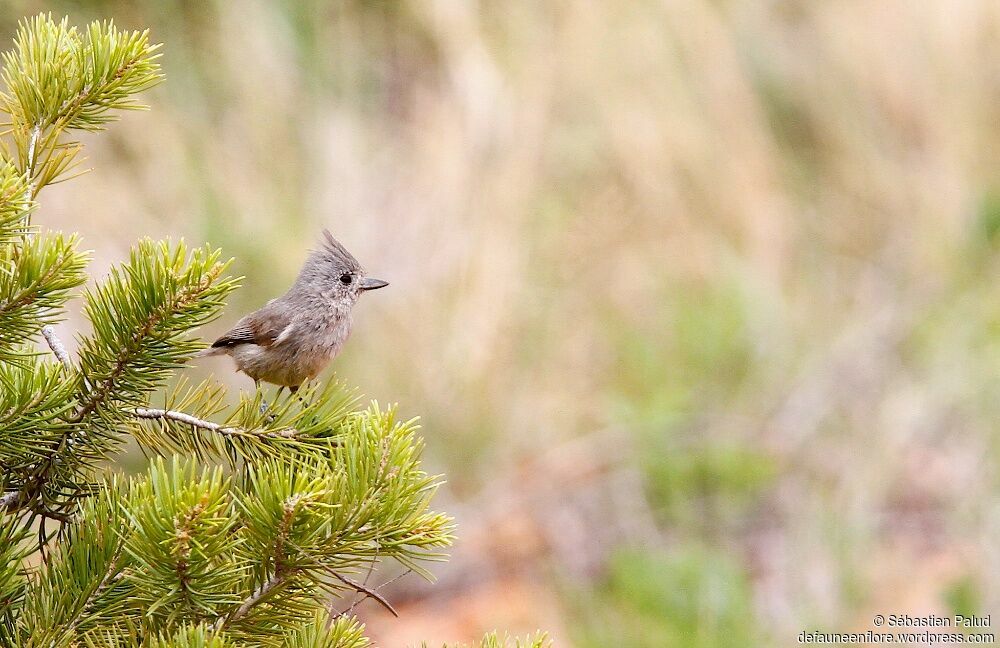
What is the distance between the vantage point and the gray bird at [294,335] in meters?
2.23

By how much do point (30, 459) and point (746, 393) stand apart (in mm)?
3561

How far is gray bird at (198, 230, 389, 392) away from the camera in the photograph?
2230mm

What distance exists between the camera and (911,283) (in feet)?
15.9

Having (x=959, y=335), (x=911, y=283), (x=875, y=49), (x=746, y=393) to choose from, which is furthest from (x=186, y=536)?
(x=875, y=49)

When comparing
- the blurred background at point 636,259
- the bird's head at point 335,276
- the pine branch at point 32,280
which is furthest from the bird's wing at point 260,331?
the blurred background at point 636,259

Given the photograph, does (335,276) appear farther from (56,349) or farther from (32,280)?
(32,280)

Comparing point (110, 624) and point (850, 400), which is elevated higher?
point (850, 400)

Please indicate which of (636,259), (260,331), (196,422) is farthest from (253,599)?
(636,259)

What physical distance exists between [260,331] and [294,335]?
72mm

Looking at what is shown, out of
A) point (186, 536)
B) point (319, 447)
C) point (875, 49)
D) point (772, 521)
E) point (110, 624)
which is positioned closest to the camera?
point (186, 536)

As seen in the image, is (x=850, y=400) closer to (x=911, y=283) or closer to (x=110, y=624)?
(x=911, y=283)

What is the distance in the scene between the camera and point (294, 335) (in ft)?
7.36

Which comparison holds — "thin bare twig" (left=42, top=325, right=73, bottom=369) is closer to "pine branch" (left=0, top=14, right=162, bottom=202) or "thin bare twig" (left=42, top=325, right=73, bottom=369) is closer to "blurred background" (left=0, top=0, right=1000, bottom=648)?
"pine branch" (left=0, top=14, right=162, bottom=202)

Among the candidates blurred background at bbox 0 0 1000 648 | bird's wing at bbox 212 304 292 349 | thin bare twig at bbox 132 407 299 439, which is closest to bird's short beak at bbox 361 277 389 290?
bird's wing at bbox 212 304 292 349
